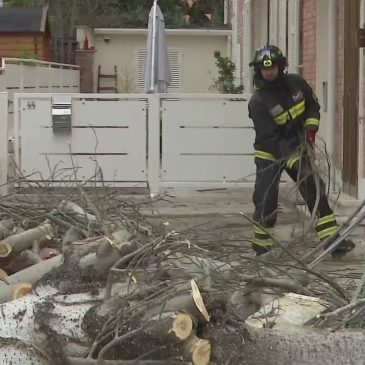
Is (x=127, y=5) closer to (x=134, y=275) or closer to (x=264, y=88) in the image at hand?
(x=264, y=88)

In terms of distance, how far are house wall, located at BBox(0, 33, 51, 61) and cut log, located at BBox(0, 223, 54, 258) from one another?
61.3ft

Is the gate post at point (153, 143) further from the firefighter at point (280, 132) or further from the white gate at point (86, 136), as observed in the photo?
the firefighter at point (280, 132)

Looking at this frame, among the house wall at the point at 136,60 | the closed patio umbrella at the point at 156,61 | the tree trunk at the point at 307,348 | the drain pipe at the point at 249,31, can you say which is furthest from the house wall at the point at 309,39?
the house wall at the point at 136,60

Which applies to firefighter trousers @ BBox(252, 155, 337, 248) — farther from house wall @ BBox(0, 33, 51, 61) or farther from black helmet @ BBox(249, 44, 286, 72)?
house wall @ BBox(0, 33, 51, 61)

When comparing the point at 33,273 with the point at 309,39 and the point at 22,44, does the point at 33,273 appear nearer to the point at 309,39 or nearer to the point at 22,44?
the point at 309,39

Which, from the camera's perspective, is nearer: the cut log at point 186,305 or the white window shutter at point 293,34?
the cut log at point 186,305

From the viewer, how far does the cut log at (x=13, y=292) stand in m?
5.17

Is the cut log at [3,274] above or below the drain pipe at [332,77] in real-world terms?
below

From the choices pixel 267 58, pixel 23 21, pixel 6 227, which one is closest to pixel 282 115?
pixel 267 58

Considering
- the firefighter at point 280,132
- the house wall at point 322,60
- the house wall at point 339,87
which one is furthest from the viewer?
the house wall at point 322,60

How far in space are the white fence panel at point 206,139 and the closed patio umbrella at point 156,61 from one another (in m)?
0.50

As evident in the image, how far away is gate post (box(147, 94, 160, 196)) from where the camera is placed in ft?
35.8

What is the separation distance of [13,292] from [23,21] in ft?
69.3

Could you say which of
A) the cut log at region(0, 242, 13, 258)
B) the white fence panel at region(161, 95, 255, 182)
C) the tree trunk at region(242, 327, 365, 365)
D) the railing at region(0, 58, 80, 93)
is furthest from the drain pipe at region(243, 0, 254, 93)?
the tree trunk at region(242, 327, 365, 365)
